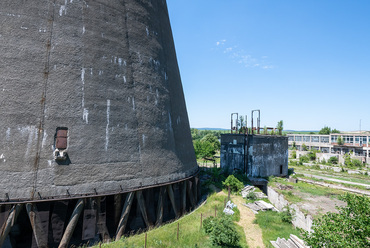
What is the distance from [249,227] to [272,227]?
1604 mm

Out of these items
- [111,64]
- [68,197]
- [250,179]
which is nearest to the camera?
[68,197]

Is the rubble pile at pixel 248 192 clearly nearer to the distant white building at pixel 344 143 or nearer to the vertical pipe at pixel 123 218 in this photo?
the vertical pipe at pixel 123 218

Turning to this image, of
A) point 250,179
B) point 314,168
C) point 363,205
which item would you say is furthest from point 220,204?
point 314,168

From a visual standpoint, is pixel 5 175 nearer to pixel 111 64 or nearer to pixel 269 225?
pixel 111 64

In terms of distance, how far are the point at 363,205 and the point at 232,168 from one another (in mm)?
21236

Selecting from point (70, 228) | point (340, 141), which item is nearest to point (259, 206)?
point (70, 228)

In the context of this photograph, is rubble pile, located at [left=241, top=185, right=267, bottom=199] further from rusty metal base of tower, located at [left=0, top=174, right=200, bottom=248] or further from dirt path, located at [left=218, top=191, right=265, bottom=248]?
rusty metal base of tower, located at [left=0, top=174, right=200, bottom=248]

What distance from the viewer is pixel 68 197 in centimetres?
970

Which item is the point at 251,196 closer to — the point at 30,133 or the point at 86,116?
the point at 86,116

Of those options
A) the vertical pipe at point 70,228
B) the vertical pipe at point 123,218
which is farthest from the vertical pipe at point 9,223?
the vertical pipe at point 123,218

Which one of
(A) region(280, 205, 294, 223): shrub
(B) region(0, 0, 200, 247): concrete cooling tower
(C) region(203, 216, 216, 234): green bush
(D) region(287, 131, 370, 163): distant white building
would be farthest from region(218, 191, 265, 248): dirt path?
(D) region(287, 131, 370, 163): distant white building

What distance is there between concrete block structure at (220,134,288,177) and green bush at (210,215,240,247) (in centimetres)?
1560

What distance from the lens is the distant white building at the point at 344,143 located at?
50.6m

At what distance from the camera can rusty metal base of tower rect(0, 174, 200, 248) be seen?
912cm
